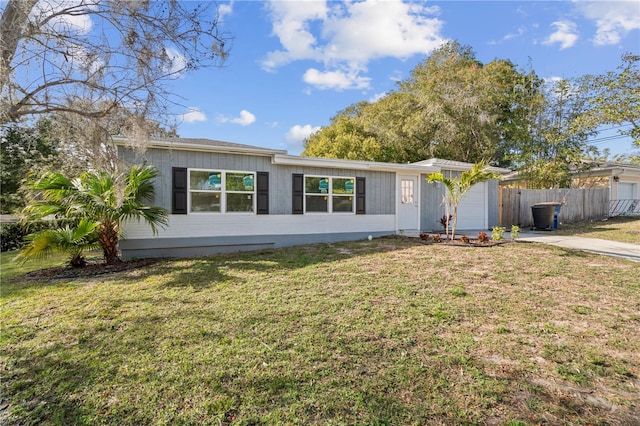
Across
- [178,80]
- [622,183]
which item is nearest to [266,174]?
[178,80]

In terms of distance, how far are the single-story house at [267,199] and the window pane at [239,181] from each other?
26mm

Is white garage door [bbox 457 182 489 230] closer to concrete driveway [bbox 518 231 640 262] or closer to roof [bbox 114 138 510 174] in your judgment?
roof [bbox 114 138 510 174]

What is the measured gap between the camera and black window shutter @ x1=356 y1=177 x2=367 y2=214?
33.4 feet

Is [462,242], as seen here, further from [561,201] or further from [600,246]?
[561,201]

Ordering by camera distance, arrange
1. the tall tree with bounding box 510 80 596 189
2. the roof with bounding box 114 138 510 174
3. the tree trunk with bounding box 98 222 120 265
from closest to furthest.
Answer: the tree trunk with bounding box 98 222 120 265, the roof with bounding box 114 138 510 174, the tall tree with bounding box 510 80 596 189

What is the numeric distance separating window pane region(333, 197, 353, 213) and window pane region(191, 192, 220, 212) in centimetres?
352

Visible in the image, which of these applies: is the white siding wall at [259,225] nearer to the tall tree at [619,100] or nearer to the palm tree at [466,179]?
the palm tree at [466,179]

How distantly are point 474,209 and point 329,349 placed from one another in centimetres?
→ 1103

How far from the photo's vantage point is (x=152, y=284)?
5.50 meters

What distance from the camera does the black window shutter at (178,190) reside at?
26.2 ft

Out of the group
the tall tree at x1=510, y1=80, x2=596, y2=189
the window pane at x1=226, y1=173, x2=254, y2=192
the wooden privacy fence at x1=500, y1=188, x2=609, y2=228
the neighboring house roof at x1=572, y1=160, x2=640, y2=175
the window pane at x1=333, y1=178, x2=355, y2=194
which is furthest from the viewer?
the neighboring house roof at x1=572, y1=160, x2=640, y2=175

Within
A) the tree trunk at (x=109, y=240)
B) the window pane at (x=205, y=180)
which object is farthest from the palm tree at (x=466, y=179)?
the tree trunk at (x=109, y=240)

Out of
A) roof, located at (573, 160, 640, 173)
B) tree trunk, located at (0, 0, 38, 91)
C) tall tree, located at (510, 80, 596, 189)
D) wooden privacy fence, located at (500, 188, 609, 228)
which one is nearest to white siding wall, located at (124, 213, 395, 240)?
tree trunk, located at (0, 0, 38, 91)


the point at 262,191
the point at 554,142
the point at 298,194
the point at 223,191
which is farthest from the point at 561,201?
the point at 223,191
